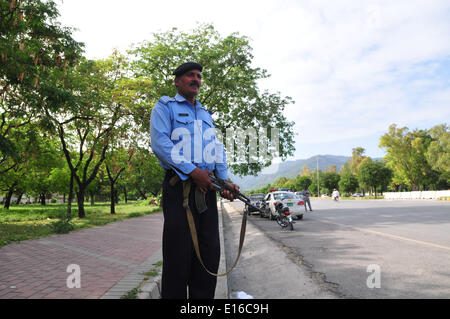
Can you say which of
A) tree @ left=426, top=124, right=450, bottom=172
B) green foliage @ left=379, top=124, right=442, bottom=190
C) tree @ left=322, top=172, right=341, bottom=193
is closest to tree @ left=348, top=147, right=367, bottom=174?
tree @ left=322, top=172, right=341, bottom=193

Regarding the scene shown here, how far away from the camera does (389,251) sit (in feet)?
20.6

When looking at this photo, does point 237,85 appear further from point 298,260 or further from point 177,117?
point 177,117

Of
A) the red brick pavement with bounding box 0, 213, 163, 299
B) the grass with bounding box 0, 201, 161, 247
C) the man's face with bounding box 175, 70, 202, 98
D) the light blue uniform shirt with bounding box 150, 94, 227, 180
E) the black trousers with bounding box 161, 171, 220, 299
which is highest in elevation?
the man's face with bounding box 175, 70, 202, 98

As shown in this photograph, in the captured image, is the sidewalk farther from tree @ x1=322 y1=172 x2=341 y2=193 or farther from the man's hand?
tree @ x1=322 y1=172 x2=341 y2=193

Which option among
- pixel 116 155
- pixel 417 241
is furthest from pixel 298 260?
pixel 116 155

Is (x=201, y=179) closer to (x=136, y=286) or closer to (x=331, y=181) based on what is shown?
(x=136, y=286)

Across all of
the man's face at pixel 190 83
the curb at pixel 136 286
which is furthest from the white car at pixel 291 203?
the man's face at pixel 190 83

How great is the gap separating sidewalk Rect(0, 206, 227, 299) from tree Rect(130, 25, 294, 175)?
35.8 feet

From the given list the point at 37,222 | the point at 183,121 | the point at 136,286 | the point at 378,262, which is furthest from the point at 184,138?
the point at 37,222

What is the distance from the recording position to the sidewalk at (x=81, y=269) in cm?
371

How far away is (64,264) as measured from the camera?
5273mm

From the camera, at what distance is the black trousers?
2340 mm

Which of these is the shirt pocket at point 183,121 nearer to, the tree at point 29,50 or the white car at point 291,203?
the tree at point 29,50

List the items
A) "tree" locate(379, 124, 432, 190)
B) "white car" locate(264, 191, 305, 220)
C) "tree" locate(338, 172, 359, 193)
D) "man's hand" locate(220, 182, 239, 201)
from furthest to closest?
"tree" locate(338, 172, 359, 193)
"tree" locate(379, 124, 432, 190)
"white car" locate(264, 191, 305, 220)
"man's hand" locate(220, 182, 239, 201)
